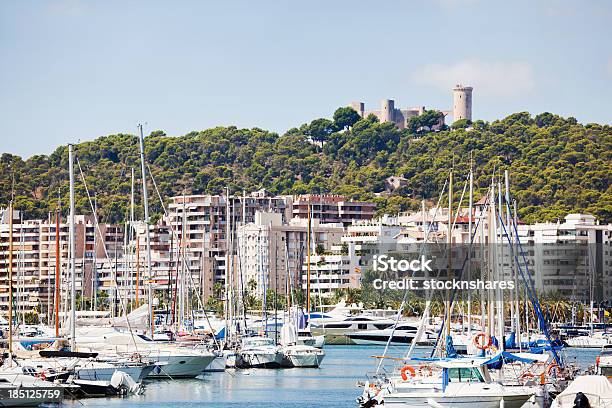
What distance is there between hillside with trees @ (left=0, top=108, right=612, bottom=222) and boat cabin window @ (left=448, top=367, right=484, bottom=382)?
114 metres

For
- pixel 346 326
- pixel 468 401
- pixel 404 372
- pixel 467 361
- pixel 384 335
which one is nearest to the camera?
pixel 468 401

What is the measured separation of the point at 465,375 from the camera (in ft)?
109

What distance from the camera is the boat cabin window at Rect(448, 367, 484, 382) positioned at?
33.1 meters

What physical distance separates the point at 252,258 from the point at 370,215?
33.1m

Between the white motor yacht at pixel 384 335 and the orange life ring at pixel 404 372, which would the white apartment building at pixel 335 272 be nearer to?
the white motor yacht at pixel 384 335

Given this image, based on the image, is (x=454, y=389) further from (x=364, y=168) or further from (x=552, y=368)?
(x=364, y=168)

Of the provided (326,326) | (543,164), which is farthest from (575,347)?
(543,164)

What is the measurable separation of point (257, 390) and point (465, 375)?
1570cm

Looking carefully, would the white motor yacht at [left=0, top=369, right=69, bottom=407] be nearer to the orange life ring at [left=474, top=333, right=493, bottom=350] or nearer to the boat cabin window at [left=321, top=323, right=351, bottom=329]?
the orange life ring at [left=474, top=333, right=493, bottom=350]

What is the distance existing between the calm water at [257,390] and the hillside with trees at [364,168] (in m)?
Answer: 94.1

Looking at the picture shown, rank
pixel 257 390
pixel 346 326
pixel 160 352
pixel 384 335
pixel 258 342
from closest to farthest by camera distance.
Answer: pixel 257 390
pixel 160 352
pixel 258 342
pixel 384 335
pixel 346 326

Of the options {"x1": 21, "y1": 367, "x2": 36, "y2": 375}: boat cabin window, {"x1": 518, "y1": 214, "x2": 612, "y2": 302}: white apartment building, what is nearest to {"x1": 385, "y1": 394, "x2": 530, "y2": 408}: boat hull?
{"x1": 21, "y1": 367, "x2": 36, "y2": 375}: boat cabin window
